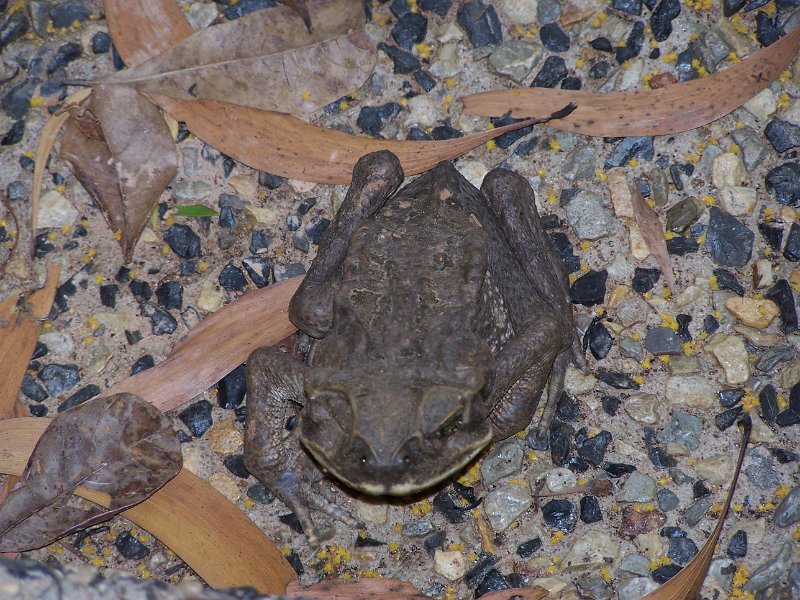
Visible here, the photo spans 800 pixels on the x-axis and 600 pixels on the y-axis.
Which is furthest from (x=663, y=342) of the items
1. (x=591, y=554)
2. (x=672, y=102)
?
(x=672, y=102)

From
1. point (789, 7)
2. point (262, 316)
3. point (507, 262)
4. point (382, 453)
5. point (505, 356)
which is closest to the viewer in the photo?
point (382, 453)

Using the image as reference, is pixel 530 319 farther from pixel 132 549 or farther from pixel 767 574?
pixel 132 549

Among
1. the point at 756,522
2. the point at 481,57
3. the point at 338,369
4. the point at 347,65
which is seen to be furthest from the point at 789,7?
the point at 338,369

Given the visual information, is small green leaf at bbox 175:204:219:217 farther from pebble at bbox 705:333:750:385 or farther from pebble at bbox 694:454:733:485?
pebble at bbox 694:454:733:485

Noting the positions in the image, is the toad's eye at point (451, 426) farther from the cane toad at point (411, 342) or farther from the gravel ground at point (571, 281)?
the gravel ground at point (571, 281)

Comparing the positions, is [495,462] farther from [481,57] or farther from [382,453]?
[481,57]

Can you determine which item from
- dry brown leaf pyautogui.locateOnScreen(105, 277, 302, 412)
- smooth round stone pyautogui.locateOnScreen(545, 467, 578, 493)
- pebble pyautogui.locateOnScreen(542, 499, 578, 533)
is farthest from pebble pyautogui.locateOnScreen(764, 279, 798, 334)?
dry brown leaf pyautogui.locateOnScreen(105, 277, 302, 412)

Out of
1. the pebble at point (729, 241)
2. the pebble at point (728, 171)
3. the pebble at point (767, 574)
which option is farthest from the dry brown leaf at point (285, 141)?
the pebble at point (767, 574)
